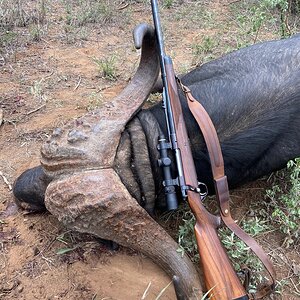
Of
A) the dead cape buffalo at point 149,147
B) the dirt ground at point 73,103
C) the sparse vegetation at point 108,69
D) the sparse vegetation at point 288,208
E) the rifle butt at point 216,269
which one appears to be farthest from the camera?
the sparse vegetation at point 108,69

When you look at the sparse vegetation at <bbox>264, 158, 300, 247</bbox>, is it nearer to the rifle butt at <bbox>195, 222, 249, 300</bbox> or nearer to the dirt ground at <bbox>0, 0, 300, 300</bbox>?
the dirt ground at <bbox>0, 0, 300, 300</bbox>

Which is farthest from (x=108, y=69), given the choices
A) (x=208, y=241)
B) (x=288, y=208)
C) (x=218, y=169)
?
(x=208, y=241)

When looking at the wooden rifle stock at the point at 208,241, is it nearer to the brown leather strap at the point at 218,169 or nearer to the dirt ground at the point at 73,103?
the brown leather strap at the point at 218,169

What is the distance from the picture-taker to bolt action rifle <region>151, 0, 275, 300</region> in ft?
7.56

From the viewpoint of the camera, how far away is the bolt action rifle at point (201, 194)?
7.56 ft

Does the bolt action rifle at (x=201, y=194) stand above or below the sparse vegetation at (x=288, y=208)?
above

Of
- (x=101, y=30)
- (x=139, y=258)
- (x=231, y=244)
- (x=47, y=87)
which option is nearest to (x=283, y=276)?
(x=231, y=244)

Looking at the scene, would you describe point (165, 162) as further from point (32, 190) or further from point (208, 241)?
point (32, 190)

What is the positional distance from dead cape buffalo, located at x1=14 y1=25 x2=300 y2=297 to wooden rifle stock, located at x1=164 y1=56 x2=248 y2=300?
0.15m

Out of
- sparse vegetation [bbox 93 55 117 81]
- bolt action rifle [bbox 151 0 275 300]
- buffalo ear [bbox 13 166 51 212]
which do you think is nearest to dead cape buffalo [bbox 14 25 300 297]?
buffalo ear [bbox 13 166 51 212]

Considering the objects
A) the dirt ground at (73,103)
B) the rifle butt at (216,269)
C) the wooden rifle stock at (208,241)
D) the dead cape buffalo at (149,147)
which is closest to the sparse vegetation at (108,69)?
the dirt ground at (73,103)

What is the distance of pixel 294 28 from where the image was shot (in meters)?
5.42

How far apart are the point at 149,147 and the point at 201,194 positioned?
390mm

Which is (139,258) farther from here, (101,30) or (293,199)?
(101,30)
